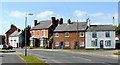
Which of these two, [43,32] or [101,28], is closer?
[101,28]

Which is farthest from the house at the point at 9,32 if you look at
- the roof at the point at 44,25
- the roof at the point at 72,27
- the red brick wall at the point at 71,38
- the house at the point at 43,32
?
the red brick wall at the point at 71,38

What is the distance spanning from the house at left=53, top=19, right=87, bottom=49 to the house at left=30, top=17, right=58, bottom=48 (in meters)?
6.34

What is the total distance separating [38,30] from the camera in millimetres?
103125

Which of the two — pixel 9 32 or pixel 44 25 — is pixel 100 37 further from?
pixel 9 32

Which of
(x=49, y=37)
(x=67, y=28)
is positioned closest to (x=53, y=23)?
(x=49, y=37)

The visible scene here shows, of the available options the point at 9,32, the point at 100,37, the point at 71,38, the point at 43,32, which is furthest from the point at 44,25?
the point at 9,32

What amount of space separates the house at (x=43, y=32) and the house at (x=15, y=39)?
41.6 ft

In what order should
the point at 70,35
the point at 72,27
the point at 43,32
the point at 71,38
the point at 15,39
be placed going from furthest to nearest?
1. the point at 15,39
2. the point at 43,32
3. the point at 72,27
4. the point at 70,35
5. the point at 71,38

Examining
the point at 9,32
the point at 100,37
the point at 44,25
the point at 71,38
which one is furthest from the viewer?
the point at 9,32

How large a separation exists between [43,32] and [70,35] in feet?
55.7

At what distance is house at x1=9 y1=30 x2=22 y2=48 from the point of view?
390 feet

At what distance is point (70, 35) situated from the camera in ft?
282

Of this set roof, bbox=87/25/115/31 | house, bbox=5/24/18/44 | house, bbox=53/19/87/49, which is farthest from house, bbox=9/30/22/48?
roof, bbox=87/25/115/31

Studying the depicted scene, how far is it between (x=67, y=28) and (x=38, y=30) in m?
18.1
